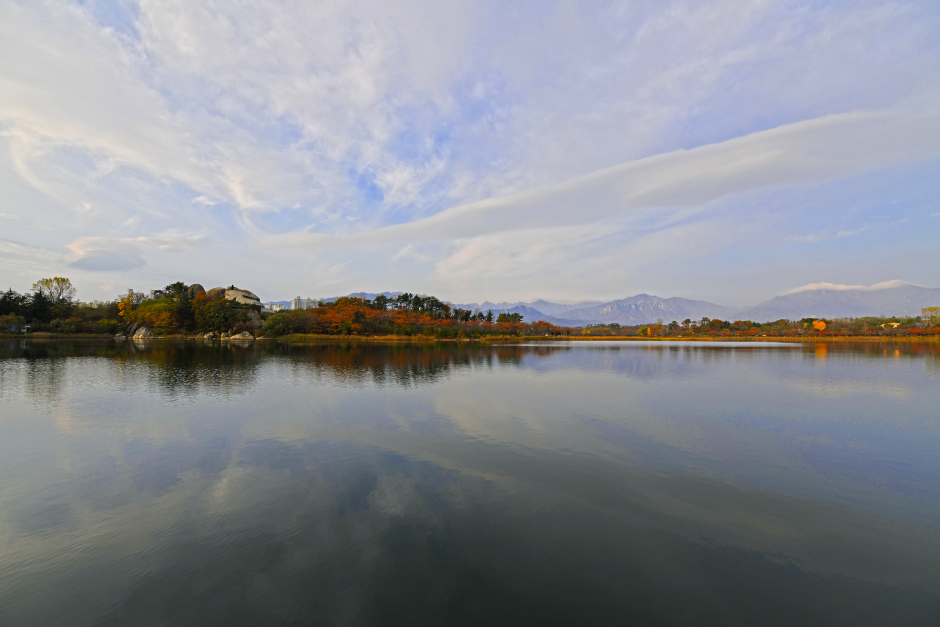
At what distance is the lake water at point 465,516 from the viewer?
5.82 m

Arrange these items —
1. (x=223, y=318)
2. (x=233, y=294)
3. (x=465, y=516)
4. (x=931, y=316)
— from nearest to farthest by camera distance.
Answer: (x=465, y=516)
(x=223, y=318)
(x=233, y=294)
(x=931, y=316)

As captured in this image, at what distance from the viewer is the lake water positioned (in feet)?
19.1

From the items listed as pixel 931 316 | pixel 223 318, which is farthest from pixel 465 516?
pixel 931 316

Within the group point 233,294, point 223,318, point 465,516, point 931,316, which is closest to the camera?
point 465,516

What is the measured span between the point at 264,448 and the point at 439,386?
45.8 ft

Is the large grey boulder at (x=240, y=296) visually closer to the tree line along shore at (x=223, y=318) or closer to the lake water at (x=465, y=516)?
→ the tree line along shore at (x=223, y=318)

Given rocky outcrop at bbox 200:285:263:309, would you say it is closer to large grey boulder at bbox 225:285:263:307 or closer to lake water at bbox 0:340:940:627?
large grey boulder at bbox 225:285:263:307

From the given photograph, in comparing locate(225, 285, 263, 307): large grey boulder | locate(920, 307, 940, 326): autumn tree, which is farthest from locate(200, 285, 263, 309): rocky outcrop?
locate(920, 307, 940, 326): autumn tree

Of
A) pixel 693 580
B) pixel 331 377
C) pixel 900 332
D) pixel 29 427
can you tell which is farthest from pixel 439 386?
pixel 900 332

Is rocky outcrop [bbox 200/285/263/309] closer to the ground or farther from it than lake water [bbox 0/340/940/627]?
farther from it

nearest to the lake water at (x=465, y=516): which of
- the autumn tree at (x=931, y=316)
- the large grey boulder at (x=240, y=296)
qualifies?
the large grey boulder at (x=240, y=296)

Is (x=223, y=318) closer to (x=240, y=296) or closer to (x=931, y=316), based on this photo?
(x=240, y=296)

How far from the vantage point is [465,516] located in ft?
27.6

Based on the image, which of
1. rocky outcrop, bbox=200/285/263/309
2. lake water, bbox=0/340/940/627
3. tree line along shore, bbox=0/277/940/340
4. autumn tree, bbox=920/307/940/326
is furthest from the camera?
autumn tree, bbox=920/307/940/326
